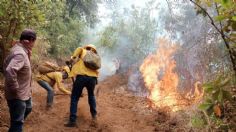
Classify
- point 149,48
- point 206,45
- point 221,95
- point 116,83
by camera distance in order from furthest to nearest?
point 149,48, point 116,83, point 206,45, point 221,95

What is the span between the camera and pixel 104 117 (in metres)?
9.67

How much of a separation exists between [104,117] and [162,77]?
7376 millimetres

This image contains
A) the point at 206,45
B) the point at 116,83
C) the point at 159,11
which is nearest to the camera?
the point at 206,45

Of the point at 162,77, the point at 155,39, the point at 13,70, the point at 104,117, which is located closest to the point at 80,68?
the point at 104,117

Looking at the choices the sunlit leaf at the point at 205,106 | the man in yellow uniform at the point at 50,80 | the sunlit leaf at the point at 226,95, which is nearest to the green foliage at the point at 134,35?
the man in yellow uniform at the point at 50,80

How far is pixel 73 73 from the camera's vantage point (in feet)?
28.0

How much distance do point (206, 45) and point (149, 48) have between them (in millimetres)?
15764

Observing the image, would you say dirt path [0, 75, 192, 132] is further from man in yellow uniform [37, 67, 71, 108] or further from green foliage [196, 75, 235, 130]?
green foliage [196, 75, 235, 130]

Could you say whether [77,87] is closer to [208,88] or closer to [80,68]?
[80,68]

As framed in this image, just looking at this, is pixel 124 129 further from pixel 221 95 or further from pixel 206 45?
pixel 221 95

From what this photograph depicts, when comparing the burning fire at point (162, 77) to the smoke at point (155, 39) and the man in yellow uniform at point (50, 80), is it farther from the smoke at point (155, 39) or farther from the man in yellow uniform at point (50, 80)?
the man in yellow uniform at point (50, 80)

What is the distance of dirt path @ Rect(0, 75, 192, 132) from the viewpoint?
8398 millimetres

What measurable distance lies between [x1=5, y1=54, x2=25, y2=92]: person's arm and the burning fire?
453 cm

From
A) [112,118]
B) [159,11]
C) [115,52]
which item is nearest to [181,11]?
[159,11]
